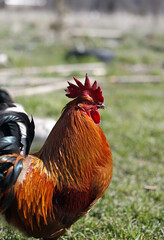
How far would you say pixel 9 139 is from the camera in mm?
1788

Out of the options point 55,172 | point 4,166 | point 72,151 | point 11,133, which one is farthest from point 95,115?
point 4,166

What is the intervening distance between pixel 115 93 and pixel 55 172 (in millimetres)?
5917

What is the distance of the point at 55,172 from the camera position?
1877mm

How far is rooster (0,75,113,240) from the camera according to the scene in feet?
5.83

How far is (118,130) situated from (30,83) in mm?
3512

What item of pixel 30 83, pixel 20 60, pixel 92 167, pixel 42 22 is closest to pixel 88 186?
pixel 92 167

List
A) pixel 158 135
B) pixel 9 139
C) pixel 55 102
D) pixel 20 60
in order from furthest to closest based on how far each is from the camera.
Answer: pixel 20 60, pixel 55 102, pixel 158 135, pixel 9 139

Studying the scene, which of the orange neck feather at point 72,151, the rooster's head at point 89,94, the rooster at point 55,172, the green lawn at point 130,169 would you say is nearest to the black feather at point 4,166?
the rooster at point 55,172

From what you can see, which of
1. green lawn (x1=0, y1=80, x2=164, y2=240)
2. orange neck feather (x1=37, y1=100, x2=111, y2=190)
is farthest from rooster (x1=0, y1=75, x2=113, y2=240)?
green lawn (x1=0, y1=80, x2=164, y2=240)

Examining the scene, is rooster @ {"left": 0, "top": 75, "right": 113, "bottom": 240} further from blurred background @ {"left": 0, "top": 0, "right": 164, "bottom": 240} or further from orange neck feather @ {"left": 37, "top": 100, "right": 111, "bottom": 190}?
blurred background @ {"left": 0, "top": 0, "right": 164, "bottom": 240}

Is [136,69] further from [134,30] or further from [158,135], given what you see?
[134,30]

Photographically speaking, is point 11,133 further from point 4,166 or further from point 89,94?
point 89,94

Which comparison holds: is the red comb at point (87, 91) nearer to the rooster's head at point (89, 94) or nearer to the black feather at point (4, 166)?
the rooster's head at point (89, 94)

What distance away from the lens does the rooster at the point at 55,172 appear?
1.78 metres
